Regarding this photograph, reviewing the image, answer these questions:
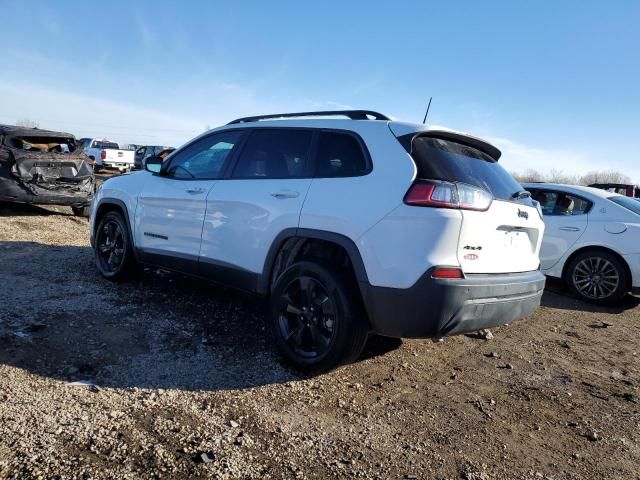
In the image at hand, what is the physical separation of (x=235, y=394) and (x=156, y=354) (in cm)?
85

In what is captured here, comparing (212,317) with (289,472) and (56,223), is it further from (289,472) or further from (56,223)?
(56,223)

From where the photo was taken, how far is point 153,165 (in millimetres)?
5371

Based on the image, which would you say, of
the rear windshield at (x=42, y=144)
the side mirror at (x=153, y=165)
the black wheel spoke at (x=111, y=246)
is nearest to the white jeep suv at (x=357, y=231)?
the side mirror at (x=153, y=165)

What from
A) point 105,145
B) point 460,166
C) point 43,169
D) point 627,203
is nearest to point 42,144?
point 43,169

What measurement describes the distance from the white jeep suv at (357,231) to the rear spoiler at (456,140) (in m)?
0.01

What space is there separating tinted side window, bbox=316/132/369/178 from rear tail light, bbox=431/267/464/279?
862 mm

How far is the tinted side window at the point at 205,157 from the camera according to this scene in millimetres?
4676

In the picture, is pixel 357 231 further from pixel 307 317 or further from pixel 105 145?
pixel 105 145

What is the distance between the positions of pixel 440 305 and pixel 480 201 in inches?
29.8

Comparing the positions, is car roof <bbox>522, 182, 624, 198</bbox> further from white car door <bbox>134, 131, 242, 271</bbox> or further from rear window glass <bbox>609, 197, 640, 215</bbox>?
white car door <bbox>134, 131, 242, 271</bbox>

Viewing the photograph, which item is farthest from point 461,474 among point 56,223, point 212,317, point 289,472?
point 56,223

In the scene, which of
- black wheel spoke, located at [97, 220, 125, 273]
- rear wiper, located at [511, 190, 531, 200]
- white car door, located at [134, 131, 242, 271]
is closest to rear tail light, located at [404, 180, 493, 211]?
rear wiper, located at [511, 190, 531, 200]

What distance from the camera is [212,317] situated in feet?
15.4

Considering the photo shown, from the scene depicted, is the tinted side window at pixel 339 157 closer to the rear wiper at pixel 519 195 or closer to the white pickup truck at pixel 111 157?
the rear wiper at pixel 519 195
